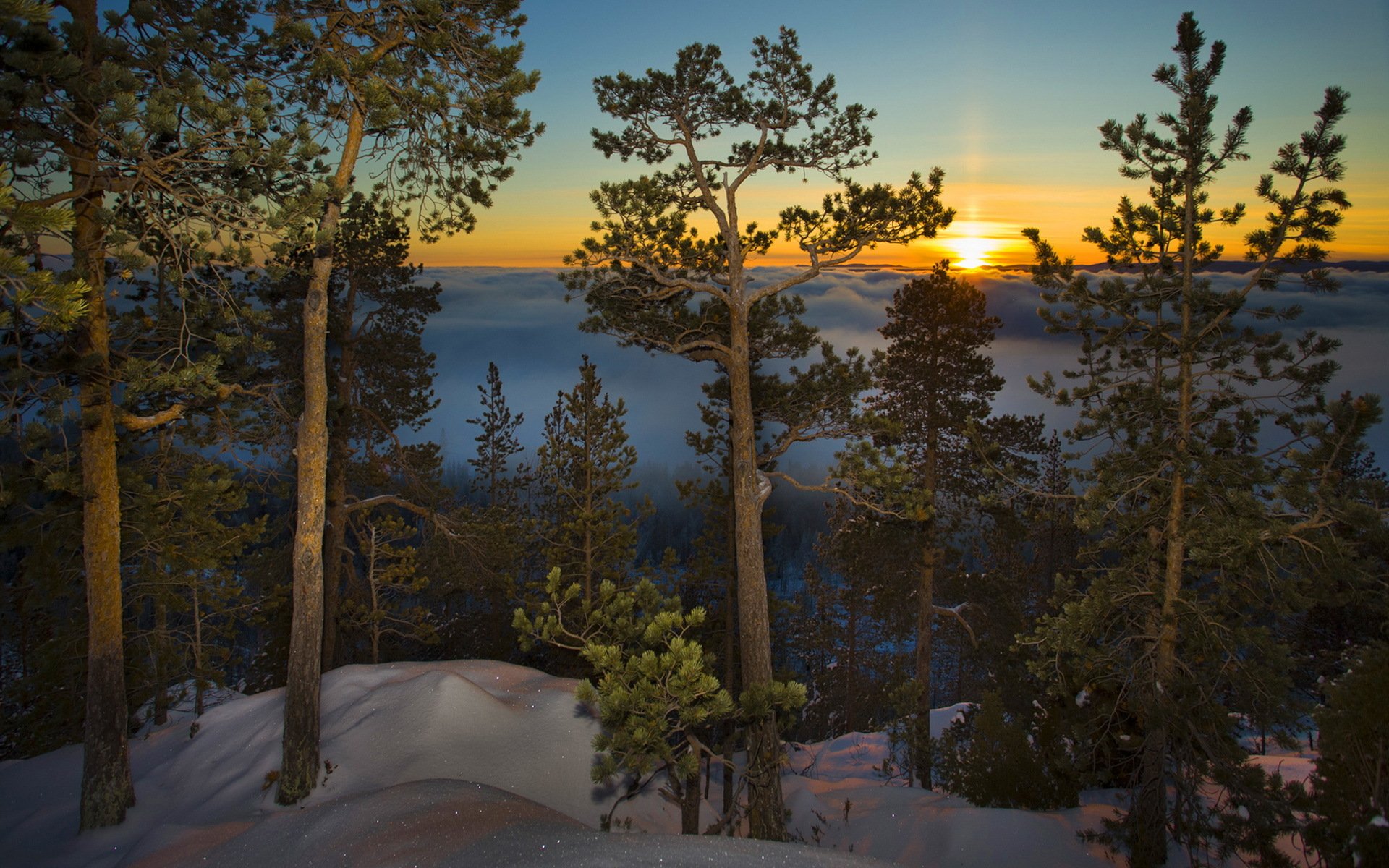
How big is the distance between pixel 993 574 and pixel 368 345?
53.7ft

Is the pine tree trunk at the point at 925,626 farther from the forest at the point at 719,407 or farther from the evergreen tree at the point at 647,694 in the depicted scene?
the evergreen tree at the point at 647,694

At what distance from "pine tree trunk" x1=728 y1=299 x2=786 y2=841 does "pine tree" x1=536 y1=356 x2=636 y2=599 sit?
8.29 m

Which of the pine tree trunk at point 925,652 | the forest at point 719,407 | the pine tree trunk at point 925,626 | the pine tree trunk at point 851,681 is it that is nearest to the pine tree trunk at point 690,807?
the forest at point 719,407

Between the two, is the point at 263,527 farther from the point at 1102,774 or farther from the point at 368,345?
the point at 1102,774

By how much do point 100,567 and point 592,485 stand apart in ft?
37.8

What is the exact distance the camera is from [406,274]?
17.3 metres

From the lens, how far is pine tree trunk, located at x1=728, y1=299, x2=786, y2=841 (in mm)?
9188

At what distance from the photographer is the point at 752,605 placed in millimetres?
10578

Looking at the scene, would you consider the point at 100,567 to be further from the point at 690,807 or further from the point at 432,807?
the point at 690,807

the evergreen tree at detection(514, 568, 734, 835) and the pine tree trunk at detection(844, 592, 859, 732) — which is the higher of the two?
the evergreen tree at detection(514, 568, 734, 835)

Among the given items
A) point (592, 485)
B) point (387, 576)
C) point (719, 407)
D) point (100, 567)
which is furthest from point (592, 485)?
point (100, 567)

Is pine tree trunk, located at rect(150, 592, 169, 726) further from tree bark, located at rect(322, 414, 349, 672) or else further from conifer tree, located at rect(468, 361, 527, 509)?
conifer tree, located at rect(468, 361, 527, 509)

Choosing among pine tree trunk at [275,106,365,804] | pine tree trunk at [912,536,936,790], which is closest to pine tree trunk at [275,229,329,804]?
pine tree trunk at [275,106,365,804]

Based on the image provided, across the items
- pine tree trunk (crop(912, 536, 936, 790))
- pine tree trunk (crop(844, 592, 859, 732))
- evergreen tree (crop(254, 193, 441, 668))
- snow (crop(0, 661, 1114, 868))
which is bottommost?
pine tree trunk (crop(844, 592, 859, 732))
